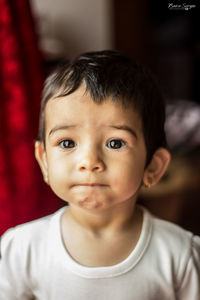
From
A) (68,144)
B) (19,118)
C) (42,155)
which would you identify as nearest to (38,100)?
(19,118)

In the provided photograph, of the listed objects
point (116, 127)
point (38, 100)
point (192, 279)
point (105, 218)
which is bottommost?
point (192, 279)

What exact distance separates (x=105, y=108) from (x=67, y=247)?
1.01 feet

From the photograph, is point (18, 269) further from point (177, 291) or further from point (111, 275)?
point (177, 291)

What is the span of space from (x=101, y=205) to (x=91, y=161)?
88 mm

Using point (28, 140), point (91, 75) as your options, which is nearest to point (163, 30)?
point (28, 140)

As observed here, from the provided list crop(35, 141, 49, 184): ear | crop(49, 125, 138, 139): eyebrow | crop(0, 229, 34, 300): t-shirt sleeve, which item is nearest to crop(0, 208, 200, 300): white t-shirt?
crop(0, 229, 34, 300): t-shirt sleeve

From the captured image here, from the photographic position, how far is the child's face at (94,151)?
0.64 metres

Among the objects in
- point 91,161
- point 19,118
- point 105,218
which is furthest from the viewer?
point 19,118

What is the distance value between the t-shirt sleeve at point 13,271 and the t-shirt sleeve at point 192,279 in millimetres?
334

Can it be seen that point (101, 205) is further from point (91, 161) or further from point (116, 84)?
point (116, 84)

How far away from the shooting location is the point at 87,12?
2879mm

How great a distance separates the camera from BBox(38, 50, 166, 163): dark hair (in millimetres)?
666

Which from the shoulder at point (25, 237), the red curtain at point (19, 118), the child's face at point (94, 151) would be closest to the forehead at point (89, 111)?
the child's face at point (94, 151)

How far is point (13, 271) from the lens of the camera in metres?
0.75
